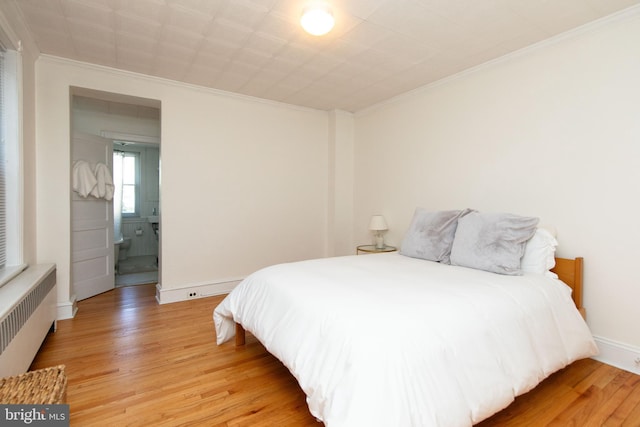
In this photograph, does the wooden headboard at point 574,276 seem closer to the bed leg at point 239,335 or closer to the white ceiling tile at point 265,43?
the bed leg at point 239,335

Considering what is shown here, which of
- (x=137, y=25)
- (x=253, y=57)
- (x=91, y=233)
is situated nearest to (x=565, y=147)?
(x=253, y=57)

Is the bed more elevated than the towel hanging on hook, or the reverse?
the towel hanging on hook

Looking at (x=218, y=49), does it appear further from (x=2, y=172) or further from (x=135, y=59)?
(x=2, y=172)

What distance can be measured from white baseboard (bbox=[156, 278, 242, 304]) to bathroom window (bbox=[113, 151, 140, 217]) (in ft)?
11.0

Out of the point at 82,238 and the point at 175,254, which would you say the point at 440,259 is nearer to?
the point at 175,254

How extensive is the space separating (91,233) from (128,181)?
2.68 meters

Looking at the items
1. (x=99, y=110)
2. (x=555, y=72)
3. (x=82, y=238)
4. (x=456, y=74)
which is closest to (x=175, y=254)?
(x=82, y=238)

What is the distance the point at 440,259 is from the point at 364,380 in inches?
67.9

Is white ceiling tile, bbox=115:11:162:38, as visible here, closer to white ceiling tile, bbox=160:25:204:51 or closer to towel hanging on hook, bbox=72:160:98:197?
white ceiling tile, bbox=160:25:204:51

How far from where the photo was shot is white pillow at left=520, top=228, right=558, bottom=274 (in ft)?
7.56

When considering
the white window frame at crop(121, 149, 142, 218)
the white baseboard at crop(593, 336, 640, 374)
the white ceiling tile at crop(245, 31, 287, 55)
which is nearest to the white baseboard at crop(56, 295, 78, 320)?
the white ceiling tile at crop(245, 31, 287, 55)

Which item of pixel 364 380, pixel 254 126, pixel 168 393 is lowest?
pixel 168 393

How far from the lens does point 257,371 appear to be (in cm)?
215

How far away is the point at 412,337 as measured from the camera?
1.34 m
